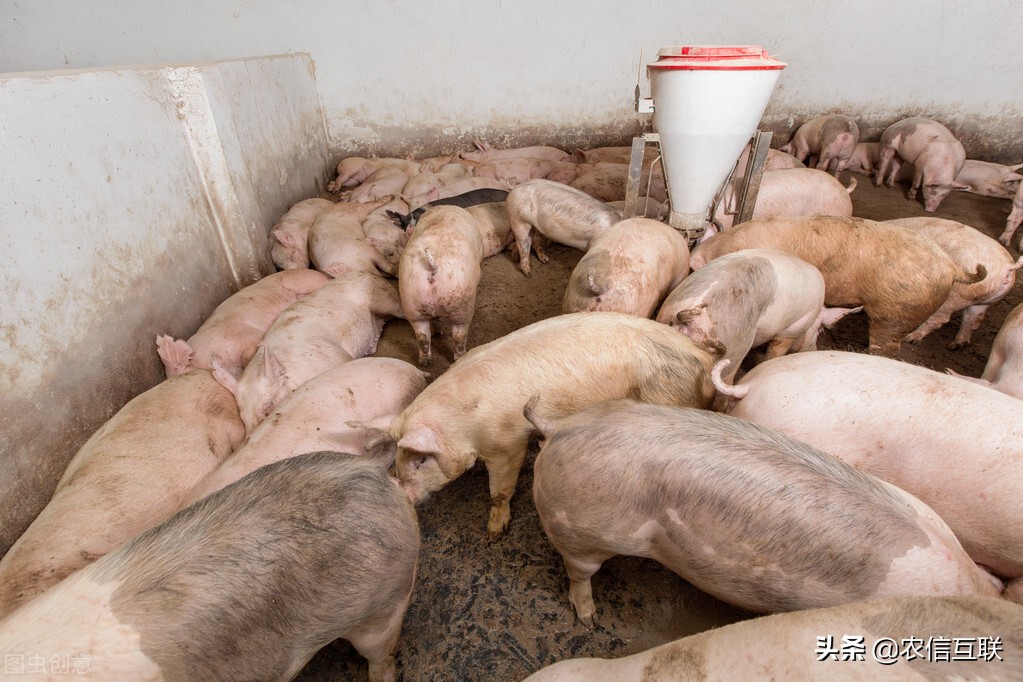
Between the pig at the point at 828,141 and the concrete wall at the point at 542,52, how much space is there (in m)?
0.38

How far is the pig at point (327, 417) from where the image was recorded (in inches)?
80.0

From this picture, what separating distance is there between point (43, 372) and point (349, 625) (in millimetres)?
1774

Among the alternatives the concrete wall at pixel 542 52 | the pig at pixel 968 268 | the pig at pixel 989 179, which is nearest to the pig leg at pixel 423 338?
the pig at pixel 968 268

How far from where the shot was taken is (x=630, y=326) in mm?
2160

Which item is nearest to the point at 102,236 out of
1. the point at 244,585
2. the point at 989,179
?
the point at 244,585

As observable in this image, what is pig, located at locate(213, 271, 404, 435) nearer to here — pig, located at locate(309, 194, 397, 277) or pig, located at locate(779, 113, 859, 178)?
pig, located at locate(309, 194, 397, 277)

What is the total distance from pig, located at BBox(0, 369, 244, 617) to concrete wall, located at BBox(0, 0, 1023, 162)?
484 cm

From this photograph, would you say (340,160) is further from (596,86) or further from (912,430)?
(912,430)

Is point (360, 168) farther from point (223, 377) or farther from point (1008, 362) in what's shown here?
point (1008, 362)

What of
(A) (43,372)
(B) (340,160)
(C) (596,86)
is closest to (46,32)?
(B) (340,160)

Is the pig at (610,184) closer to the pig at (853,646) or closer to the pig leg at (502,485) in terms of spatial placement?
the pig leg at (502,485)

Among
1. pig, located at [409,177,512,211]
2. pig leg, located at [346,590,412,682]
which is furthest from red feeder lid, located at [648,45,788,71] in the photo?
pig leg, located at [346,590,412,682]

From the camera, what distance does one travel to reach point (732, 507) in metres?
1.43

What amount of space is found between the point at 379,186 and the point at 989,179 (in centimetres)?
702
